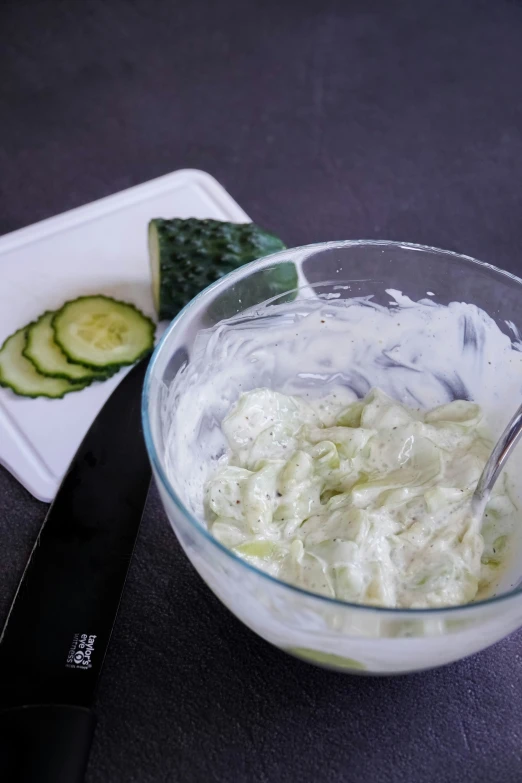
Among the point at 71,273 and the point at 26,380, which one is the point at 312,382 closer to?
the point at 26,380

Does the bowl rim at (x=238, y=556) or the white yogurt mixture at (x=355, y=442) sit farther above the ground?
the bowl rim at (x=238, y=556)

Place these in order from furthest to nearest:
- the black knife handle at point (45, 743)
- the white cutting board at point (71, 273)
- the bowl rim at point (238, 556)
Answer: the white cutting board at point (71, 273) < the black knife handle at point (45, 743) < the bowl rim at point (238, 556)

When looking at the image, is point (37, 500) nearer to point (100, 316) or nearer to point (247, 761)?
point (100, 316)

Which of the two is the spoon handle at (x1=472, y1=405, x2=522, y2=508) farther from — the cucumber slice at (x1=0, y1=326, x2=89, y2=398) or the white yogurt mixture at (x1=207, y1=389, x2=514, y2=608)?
the cucumber slice at (x1=0, y1=326, x2=89, y2=398)

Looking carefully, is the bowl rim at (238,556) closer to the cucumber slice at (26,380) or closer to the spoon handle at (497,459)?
the spoon handle at (497,459)

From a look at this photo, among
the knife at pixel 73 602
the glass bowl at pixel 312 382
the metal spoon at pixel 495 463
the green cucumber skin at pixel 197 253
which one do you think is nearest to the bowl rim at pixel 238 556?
the glass bowl at pixel 312 382

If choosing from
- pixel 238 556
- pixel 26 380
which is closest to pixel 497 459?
pixel 238 556
